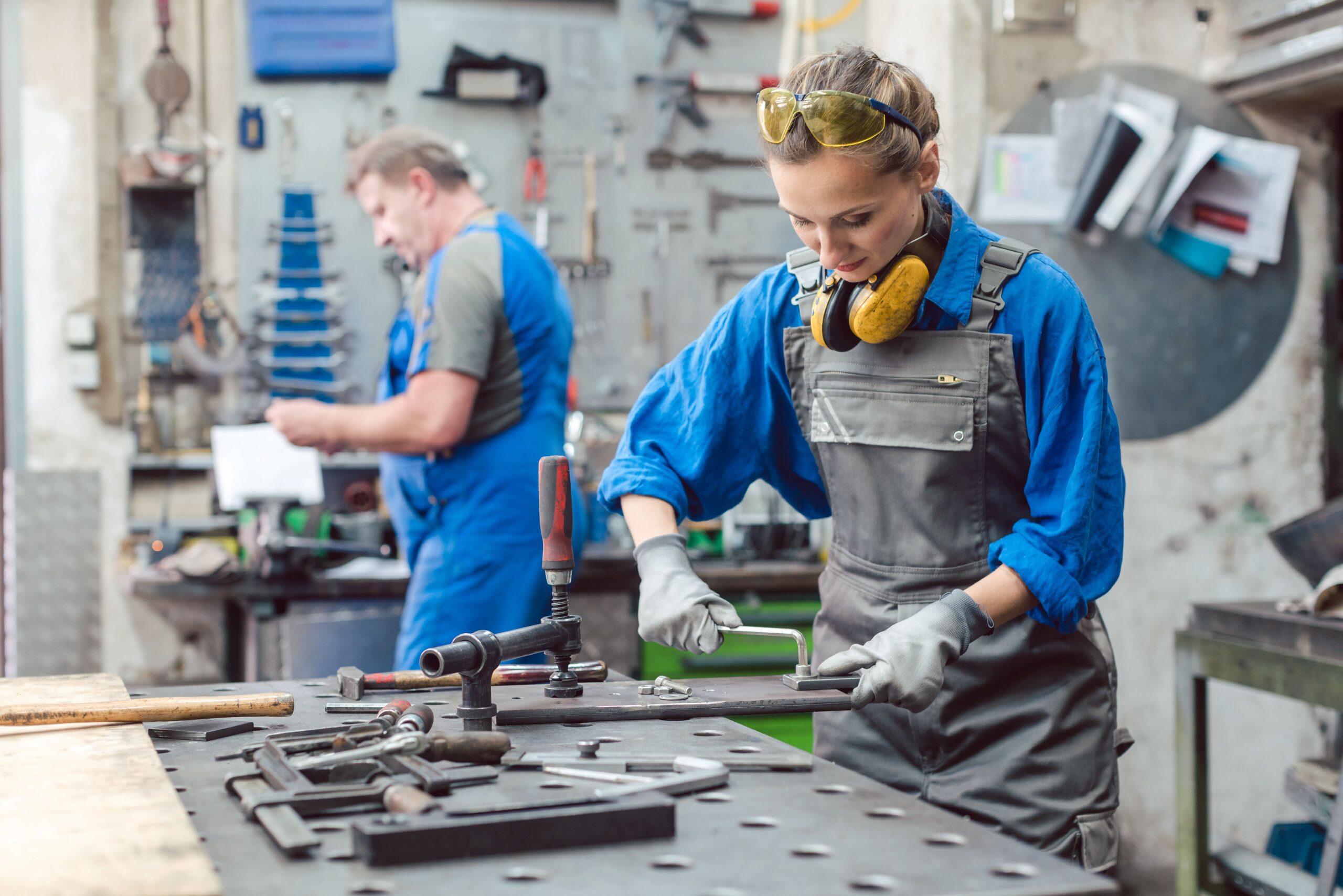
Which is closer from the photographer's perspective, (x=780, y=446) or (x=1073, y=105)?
(x=780, y=446)

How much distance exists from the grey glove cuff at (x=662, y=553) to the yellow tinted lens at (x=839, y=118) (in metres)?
0.49

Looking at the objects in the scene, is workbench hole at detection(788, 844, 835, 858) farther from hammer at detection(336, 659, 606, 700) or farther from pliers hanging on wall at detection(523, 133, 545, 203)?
pliers hanging on wall at detection(523, 133, 545, 203)

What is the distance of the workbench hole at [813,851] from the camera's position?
0.86m

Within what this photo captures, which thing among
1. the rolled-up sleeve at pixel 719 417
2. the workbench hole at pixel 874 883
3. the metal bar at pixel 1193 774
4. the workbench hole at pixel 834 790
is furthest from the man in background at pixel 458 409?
the workbench hole at pixel 874 883

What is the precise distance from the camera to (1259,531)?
3.40m

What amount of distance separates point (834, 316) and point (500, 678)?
22.4 inches

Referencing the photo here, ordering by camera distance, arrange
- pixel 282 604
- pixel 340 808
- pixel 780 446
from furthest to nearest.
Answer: pixel 282 604 → pixel 780 446 → pixel 340 808

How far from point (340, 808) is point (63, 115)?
11.3 ft

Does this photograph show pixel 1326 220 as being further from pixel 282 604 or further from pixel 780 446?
pixel 282 604

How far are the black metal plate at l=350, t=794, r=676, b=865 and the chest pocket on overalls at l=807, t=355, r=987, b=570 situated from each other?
0.65 meters

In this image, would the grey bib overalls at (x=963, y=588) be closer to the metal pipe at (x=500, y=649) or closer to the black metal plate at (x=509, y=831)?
the metal pipe at (x=500, y=649)

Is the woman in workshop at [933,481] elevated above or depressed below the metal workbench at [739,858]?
above

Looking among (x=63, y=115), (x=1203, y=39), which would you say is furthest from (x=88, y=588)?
(x=1203, y=39)

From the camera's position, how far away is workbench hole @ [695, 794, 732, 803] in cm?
100
